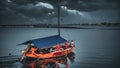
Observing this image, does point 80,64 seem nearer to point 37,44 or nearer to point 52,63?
point 52,63

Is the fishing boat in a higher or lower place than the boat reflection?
higher

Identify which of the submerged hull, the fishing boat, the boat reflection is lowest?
the boat reflection

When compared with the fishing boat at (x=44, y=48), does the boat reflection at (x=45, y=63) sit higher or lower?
lower

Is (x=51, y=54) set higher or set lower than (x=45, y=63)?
higher

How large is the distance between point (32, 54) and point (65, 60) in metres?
0.76

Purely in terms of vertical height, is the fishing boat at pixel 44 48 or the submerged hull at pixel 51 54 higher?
the fishing boat at pixel 44 48

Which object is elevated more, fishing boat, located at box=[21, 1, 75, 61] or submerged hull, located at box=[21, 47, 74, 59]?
fishing boat, located at box=[21, 1, 75, 61]

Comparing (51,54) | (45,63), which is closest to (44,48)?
(51,54)

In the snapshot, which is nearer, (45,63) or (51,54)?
(45,63)

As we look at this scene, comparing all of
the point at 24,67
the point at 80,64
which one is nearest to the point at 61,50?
the point at 80,64

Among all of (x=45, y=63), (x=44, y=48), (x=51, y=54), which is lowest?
(x=45, y=63)

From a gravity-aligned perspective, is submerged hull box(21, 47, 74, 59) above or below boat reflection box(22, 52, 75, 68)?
above

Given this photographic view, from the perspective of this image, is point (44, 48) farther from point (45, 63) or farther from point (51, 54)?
point (45, 63)

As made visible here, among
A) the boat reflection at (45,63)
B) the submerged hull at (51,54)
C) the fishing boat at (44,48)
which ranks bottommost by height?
the boat reflection at (45,63)
